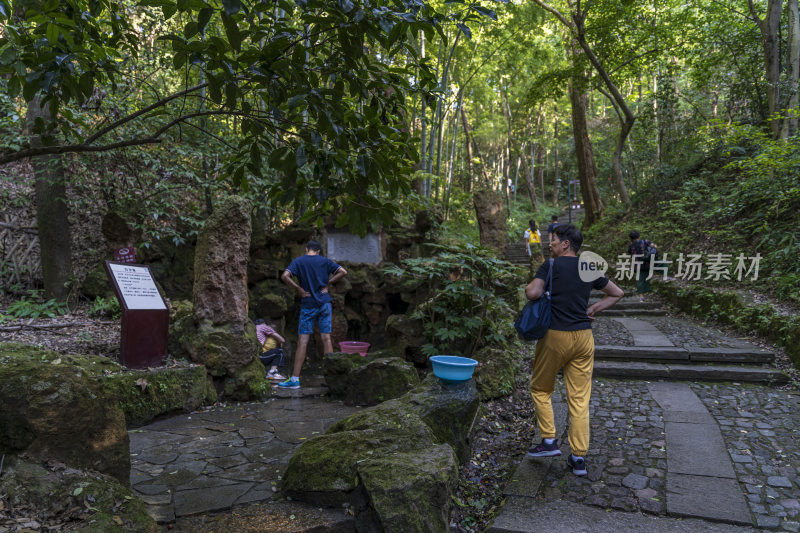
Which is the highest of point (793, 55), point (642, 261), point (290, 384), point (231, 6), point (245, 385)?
point (793, 55)

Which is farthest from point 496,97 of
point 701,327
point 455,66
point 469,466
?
point 469,466

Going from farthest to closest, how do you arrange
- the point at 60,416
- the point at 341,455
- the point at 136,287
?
the point at 136,287 < the point at 341,455 < the point at 60,416

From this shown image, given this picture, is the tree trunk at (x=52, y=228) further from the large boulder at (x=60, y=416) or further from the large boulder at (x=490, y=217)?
the large boulder at (x=490, y=217)

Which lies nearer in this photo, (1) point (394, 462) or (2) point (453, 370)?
(1) point (394, 462)

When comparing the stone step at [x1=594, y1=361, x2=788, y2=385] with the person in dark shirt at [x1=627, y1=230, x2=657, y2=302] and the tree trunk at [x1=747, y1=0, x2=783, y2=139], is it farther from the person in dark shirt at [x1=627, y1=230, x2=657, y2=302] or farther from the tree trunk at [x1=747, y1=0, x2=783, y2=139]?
the tree trunk at [x1=747, y1=0, x2=783, y2=139]

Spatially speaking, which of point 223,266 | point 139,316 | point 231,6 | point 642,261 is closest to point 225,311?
point 223,266

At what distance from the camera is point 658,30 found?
526 inches

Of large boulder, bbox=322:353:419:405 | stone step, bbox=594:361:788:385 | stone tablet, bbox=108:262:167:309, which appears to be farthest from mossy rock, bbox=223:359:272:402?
stone step, bbox=594:361:788:385

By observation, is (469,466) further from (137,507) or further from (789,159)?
(789,159)

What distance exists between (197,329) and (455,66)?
649 inches

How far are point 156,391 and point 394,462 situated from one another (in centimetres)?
310

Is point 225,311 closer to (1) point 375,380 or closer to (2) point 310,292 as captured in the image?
(2) point 310,292

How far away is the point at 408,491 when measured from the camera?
2.60 meters

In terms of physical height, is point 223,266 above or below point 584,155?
below
